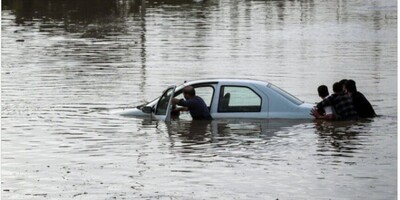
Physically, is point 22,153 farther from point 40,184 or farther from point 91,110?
point 91,110

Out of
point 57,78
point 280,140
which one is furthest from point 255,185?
point 57,78

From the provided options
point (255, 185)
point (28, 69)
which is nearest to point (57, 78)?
point (28, 69)

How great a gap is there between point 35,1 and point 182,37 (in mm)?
28868

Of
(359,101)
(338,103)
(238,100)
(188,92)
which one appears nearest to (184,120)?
(188,92)

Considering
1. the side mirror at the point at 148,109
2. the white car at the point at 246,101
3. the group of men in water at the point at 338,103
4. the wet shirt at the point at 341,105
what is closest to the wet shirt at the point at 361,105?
the group of men in water at the point at 338,103

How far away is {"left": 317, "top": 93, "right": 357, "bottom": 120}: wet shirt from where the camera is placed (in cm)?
2217

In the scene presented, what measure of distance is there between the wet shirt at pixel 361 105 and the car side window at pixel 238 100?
180 centimetres

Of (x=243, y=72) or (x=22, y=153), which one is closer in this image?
(x=22, y=153)

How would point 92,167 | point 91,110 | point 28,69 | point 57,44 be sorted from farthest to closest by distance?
point 57,44 → point 28,69 → point 91,110 → point 92,167

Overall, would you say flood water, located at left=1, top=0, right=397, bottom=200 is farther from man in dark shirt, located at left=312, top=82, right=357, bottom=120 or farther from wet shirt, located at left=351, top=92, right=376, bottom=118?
wet shirt, located at left=351, top=92, right=376, bottom=118

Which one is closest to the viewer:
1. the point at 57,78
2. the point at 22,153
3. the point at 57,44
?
the point at 22,153

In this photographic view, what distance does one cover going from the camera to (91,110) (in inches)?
973

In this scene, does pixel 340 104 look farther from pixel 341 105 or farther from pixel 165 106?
pixel 165 106

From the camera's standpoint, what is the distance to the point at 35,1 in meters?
72.7
